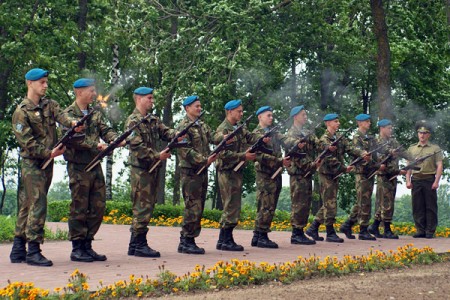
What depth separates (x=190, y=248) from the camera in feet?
38.0

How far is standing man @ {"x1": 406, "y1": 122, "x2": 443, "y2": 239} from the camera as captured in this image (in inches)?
637

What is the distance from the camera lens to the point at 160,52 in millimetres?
22578

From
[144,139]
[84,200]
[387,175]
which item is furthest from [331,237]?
[84,200]

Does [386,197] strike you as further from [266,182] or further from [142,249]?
[142,249]

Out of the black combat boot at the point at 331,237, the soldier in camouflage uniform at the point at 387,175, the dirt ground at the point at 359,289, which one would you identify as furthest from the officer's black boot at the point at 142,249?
the soldier in camouflage uniform at the point at 387,175

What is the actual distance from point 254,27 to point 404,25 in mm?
Answer: 4309

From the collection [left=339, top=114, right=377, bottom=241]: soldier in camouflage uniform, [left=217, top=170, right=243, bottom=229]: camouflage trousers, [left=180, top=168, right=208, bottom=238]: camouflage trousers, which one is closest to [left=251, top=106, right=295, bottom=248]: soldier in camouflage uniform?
[left=217, top=170, right=243, bottom=229]: camouflage trousers

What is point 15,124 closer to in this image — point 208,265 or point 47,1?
point 208,265

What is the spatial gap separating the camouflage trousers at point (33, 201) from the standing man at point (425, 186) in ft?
28.9

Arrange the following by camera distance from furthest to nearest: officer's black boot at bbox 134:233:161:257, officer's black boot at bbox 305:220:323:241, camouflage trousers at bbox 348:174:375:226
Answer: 1. camouflage trousers at bbox 348:174:375:226
2. officer's black boot at bbox 305:220:323:241
3. officer's black boot at bbox 134:233:161:257

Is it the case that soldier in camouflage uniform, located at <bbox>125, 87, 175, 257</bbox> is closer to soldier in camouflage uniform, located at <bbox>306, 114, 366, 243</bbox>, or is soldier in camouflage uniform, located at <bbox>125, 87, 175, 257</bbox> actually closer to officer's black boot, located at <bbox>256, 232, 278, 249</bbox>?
officer's black boot, located at <bbox>256, 232, 278, 249</bbox>

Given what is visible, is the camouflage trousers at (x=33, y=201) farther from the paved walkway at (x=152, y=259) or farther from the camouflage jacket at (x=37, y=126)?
the paved walkway at (x=152, y=259)

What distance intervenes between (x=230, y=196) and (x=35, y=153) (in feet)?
11.6

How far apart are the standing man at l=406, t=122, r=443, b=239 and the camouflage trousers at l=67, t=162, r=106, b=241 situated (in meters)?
7.93
